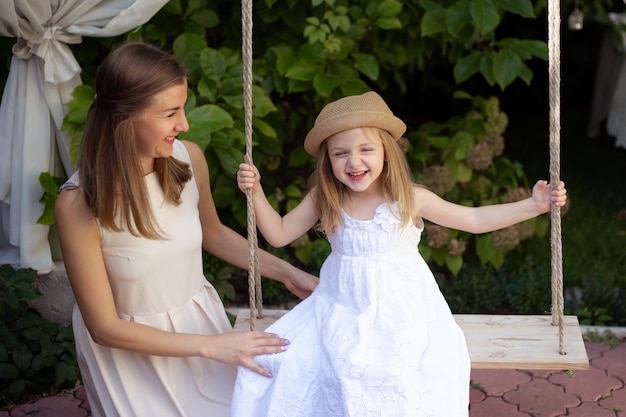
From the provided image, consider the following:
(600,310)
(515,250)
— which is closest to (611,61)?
(515,250)

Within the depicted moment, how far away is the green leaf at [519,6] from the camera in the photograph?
3.69m

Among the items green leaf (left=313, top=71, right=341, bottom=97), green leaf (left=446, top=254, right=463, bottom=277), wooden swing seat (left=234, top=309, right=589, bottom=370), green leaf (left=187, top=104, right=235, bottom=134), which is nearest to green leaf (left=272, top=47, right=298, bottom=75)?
green leaf (left=313, top=71, right=341, bottom=97)

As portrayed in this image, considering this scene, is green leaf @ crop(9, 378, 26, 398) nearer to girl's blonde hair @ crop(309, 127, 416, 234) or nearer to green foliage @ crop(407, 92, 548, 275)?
girl's blonde hair @ crop(309, 127, 416, 234)

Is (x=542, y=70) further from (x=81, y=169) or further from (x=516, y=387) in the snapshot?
(x=81, y=169)

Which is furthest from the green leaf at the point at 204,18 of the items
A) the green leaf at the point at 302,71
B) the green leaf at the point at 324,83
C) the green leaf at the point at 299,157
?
the green leaf at the point at 299,157

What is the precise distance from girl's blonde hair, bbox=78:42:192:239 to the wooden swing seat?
0.49m

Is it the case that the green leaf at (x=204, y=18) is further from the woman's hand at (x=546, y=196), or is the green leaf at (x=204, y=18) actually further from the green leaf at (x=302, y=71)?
the woman's hand at (x=546, y=196)

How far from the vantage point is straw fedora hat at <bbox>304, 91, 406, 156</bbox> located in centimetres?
239

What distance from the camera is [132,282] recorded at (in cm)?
249

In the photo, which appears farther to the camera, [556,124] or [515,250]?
[515,250]

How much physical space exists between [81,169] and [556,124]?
51.5 inches

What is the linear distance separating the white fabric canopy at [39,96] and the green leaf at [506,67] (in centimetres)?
154

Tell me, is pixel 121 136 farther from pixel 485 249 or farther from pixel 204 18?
pixel 485 249

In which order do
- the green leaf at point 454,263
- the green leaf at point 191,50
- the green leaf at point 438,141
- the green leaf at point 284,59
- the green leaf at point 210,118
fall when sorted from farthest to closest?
the green leaf at point 438,141, the green leaf at point 454,263, the green leaf at point 284,59, the green leaf at point 191,50, the green leaf at point 210,118
